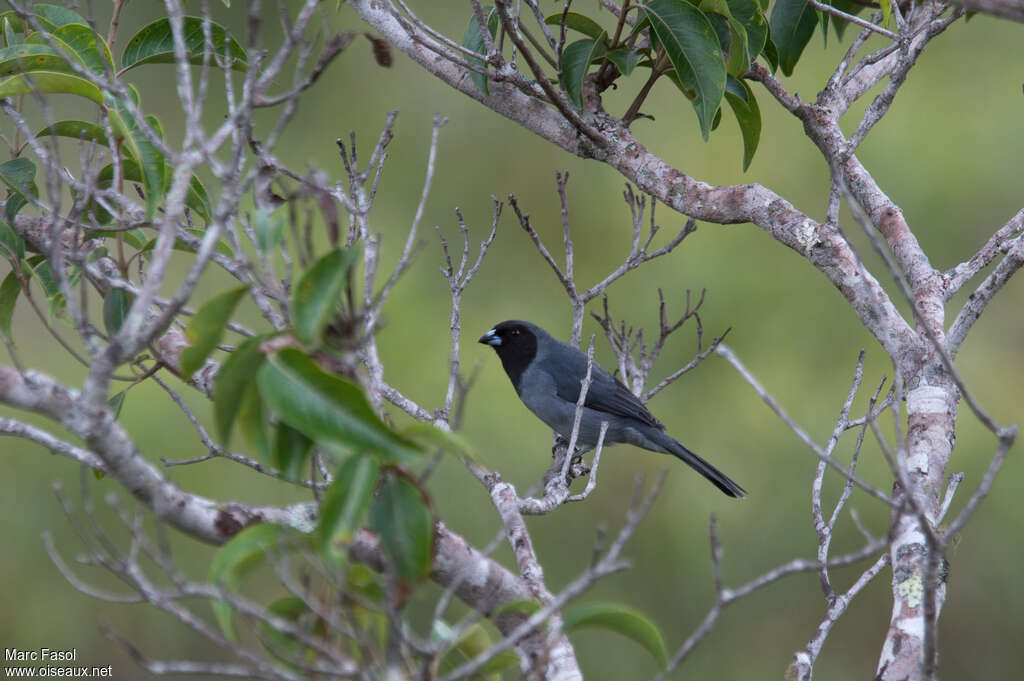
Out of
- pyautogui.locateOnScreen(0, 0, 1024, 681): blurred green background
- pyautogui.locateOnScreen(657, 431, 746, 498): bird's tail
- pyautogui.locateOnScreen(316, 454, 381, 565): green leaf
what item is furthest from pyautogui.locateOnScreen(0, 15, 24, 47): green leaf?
pyautogui.locateOnScreen(0, 0, 1024, 681): blurred green background

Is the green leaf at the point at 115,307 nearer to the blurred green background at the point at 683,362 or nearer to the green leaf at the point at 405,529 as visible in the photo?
the green leaf at the point at 405,529

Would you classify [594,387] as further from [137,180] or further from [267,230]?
[267,230]

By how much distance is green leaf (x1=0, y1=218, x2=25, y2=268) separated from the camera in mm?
2830

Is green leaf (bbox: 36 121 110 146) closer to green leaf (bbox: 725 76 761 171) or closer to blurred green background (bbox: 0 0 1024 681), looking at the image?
green leaf (bbox: 725 76 761 171)

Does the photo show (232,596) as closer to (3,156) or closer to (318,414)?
(318,414)

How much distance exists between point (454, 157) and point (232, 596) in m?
8.40

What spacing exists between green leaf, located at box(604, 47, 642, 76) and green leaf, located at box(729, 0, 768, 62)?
359 mm

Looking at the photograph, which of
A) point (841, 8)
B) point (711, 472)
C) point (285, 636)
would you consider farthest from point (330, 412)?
point (711, 472)

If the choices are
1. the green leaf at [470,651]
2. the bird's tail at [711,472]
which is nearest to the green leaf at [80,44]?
the green leaf at [470,651]

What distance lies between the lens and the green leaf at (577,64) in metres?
3.39

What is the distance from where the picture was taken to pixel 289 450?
179cm

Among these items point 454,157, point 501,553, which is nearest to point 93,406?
point 501,553

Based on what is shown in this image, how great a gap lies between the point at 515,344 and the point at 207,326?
426 cm

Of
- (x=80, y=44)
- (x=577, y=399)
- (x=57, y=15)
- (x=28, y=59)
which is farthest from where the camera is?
(x=577, y=399)
